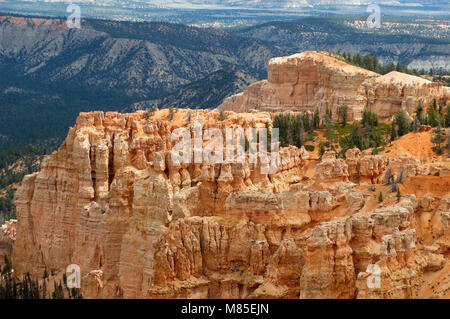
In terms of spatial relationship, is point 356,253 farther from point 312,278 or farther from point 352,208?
point 352,208

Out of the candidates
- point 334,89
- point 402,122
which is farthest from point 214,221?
point 334,89

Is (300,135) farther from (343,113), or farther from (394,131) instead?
(343,113)

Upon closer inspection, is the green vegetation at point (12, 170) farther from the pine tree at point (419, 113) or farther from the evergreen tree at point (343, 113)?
the pine tree at point (419, 113)

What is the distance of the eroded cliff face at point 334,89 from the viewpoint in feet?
343

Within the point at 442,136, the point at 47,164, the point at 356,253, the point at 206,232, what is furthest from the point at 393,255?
the point at 47,164

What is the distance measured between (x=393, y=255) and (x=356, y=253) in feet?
10.5

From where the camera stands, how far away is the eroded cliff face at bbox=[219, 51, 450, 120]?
343ft

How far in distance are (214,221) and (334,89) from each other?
50144 millimetres

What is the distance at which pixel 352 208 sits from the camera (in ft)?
196

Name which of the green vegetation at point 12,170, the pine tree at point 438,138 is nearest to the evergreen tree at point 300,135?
the pine tree at point 438,138

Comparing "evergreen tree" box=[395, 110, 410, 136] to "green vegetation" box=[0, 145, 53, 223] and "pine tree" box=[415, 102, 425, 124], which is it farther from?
"green vegetation" box=[0, 145, 53, 223]

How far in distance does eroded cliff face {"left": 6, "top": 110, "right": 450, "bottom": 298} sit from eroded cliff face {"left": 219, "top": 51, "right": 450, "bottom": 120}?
14.3 meters

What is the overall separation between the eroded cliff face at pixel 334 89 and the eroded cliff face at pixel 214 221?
14255mm

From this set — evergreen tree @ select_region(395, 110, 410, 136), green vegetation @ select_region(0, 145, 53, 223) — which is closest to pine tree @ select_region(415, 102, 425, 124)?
evergreen tree @ select_region(395, 110, 410, 136)
